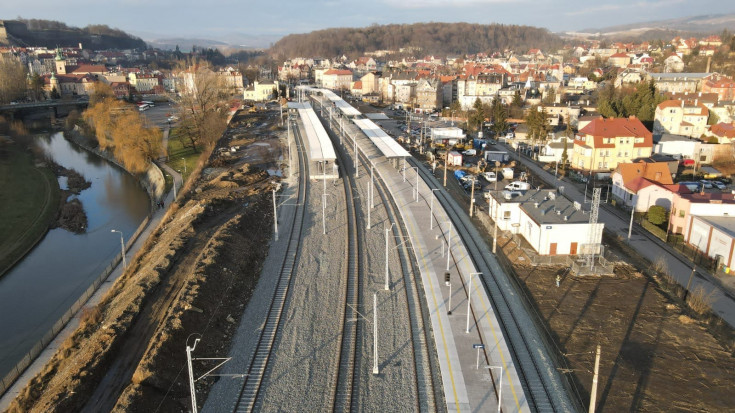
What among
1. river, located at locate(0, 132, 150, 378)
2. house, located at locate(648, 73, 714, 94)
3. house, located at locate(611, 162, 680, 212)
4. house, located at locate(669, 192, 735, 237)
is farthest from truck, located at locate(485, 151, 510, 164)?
house, located at locate(648, 73, 714, 94)

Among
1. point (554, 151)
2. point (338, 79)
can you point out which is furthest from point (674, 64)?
point (554, 151)

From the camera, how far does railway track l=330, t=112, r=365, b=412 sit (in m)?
11.6

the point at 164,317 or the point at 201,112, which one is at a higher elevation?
the point at 201,112

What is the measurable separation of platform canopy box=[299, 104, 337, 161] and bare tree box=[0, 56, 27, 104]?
4826 cm

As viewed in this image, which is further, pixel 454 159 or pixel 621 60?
pixel 621 60

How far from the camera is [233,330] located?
1434 cm

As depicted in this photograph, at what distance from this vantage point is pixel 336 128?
4884 centimetres

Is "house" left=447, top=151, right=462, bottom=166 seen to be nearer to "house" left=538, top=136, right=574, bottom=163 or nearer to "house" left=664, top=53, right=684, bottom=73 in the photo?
"house" left=538, top=136, right=574, bottom=163

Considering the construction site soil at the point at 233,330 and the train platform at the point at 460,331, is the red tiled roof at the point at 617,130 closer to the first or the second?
the construction site soil at the point at 233,330

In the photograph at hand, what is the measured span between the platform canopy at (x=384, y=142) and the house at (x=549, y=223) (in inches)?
368

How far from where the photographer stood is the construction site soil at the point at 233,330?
11.7 meters

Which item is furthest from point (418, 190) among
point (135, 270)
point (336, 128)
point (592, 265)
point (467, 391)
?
point (336, 128)

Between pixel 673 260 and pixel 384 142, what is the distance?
1990 centimetres

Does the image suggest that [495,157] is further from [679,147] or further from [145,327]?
[145,327]
